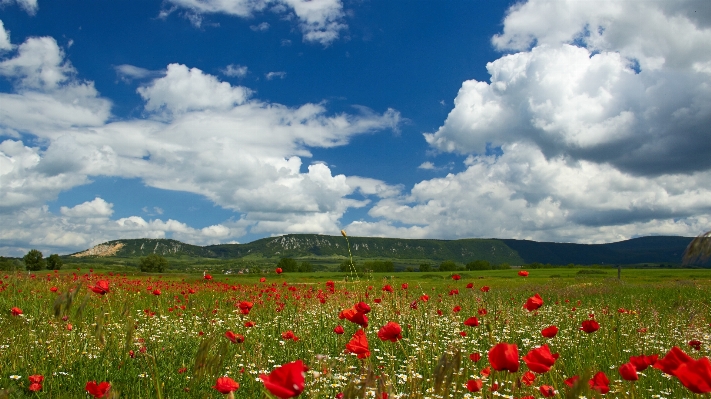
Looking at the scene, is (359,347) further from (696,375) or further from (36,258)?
(36,258)

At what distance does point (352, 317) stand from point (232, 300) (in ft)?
31.0

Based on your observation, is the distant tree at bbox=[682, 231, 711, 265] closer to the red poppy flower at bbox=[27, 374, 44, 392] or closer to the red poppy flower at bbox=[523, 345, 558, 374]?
the red poppy flower at bbox=[523, 345, 558, 374]

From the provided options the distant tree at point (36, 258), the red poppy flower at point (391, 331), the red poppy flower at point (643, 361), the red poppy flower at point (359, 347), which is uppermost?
the red poppy flower at point (391, 331)

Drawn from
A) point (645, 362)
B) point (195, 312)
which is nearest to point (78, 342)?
point (195, 312)

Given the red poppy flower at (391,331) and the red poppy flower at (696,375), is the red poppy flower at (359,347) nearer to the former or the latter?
the red poppy flower at (391,331)

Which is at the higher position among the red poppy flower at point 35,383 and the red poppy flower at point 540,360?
the red poppy flower at point 540,360

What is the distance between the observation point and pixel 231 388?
235 cm

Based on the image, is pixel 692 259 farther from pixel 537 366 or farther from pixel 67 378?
pixel 67 378

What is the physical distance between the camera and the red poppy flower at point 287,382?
1490 mm

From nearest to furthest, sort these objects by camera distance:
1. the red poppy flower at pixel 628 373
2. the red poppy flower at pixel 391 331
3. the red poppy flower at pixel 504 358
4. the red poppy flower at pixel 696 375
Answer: the red poppy flower at pixel 696 375, the red poppy flower at pixel 504 358, the red poppy flower at pixel 628 373, the red poppy flower at pixel 391 331

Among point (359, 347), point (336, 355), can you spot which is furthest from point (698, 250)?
point (336, 355)

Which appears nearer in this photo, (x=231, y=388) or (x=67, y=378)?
(x=231, y=388)

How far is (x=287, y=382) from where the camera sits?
153 cm

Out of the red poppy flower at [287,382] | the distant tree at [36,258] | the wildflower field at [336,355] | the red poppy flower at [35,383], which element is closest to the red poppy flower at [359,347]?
the wildflower field at [336,355]
